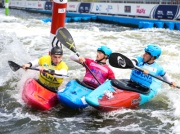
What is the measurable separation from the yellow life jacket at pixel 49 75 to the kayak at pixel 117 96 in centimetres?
64

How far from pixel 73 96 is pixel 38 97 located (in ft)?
1.63

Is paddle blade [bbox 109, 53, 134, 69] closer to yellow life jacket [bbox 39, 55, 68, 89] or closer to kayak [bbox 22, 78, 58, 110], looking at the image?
yellow life jacket [bbox 39, 55, 68, 89]

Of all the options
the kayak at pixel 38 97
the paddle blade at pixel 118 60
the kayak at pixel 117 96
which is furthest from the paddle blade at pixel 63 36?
the kayak at pixel 117 96

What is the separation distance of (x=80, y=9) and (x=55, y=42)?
15.9m

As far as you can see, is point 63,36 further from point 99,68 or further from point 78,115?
point 78,115

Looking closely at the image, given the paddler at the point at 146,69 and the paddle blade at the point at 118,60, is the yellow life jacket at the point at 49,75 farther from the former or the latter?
the paddler at the point at 146,69

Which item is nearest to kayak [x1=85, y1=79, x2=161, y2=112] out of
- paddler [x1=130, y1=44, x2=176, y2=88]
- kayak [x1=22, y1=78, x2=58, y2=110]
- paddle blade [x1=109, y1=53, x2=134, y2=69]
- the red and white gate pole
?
paddler [x1=130, y1=44, x2=176, y2=88]

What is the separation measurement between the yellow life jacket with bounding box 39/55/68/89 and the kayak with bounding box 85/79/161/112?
0.64 m

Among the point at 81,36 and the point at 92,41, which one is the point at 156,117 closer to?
the point at 92,41

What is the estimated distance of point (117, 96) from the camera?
14.9ft

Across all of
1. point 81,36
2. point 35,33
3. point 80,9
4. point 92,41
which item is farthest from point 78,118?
point 80,9

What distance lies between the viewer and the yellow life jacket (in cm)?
471

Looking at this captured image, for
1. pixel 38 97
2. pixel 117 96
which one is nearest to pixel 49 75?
pixel 38 97

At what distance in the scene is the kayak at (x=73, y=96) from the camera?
173 inches
